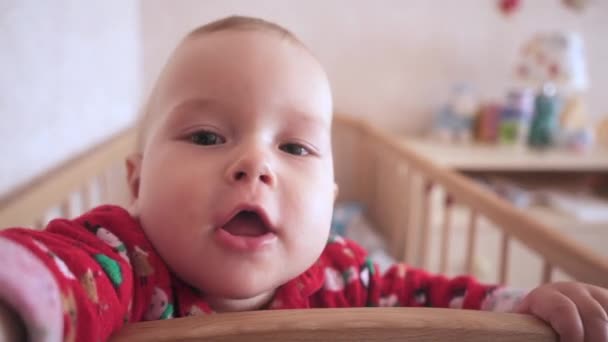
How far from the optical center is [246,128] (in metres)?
0.41

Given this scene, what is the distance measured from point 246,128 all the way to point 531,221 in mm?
479

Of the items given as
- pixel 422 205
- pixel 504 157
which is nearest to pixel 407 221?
pixel 422 205

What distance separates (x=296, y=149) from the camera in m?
0.45

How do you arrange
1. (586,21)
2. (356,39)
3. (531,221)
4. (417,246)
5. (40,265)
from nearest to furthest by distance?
1. (40,265)
2. (531,221)
3. (417,246)
4. (356,39)
5. (586,21)

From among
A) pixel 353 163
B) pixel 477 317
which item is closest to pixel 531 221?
pixel 477 317

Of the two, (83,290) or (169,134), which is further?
(169,134)

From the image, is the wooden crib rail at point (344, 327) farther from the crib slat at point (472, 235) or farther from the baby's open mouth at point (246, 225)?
the crib slat at point (472, 235)

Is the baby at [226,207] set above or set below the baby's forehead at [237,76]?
below

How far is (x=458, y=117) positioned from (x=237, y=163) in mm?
1555

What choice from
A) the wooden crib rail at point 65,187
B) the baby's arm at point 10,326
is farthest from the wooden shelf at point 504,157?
the baby's arm at point 10,326

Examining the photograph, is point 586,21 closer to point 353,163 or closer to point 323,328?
point 353,163

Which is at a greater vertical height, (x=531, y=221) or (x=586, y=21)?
(x=586, y=21)

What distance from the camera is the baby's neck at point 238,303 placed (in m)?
0.47

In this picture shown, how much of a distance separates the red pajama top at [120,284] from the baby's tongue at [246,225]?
89mm
